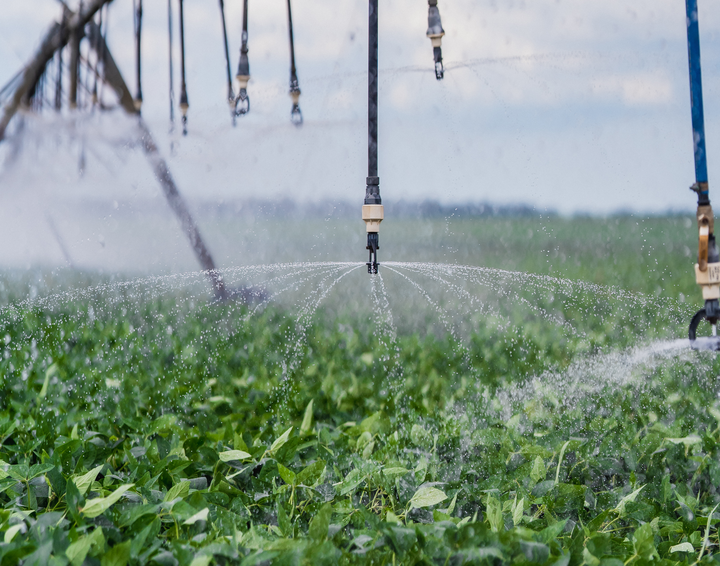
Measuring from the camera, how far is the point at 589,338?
303 centimetres

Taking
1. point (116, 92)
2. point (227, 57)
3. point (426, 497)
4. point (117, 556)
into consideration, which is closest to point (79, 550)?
point (117, 556)

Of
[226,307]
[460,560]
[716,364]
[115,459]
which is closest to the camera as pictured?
[460,560]

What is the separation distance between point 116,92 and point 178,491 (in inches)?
111

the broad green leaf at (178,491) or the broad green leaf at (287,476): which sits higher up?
the broad green leaf at (178,491)

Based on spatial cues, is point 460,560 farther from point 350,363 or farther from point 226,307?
point 226,307

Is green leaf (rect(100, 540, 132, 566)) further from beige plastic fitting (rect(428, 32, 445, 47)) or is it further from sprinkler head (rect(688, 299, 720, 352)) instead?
beige plastic fitting (rect(428, 32, 445, 47))

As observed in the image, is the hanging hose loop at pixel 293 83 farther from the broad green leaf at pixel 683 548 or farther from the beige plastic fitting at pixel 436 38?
the broad green leaf at pixel 683 548

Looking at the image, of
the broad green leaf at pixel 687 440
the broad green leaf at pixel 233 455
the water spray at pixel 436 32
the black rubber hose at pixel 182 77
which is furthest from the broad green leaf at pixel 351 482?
the black rubber hose at pixel 182 77

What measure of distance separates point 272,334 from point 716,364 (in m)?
1.83

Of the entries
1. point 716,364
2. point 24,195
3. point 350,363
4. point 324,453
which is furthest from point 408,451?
point 24,195

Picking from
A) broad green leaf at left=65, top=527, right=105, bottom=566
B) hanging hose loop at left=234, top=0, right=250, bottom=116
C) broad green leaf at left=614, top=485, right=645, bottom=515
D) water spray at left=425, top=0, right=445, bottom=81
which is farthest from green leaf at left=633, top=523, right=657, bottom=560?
hanging hose loop at left=234, top=0, right=250, bottom=116

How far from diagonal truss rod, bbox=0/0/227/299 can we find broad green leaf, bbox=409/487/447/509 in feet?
7.79

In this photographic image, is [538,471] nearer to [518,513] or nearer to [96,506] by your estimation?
[518,513]

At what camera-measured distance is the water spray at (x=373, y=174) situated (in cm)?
153
